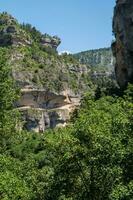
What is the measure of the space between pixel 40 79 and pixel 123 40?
5796 centimetres

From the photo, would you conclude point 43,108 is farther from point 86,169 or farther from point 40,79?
Answer: point 86,169

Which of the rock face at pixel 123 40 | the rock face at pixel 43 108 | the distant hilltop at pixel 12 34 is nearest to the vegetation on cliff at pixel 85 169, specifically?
the rock face at pixel 123 40

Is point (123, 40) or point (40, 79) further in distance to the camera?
point (40, 79)

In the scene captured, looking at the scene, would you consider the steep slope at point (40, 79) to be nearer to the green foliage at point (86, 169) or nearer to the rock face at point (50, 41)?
A: the rock face at point (50, 41)

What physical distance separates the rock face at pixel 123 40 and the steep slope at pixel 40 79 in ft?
147

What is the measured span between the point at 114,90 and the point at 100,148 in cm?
5533

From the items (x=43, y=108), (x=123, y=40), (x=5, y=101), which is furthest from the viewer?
(x=43, y=108)

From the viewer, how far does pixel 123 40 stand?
74.2 metres

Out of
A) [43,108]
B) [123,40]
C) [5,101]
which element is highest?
[123,40]

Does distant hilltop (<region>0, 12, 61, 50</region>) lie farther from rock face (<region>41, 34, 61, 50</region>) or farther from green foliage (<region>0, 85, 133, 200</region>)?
green foliage (<region>0, 85, 133, 200</region>)

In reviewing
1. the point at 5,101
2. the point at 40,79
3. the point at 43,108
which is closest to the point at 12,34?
the point at 40,79

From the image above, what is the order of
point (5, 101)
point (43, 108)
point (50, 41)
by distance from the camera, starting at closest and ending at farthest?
point (5, 101) → point (43, 108) → point (50, 41)

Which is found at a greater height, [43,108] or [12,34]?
[12,34]

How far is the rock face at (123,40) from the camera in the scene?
72.9 m
